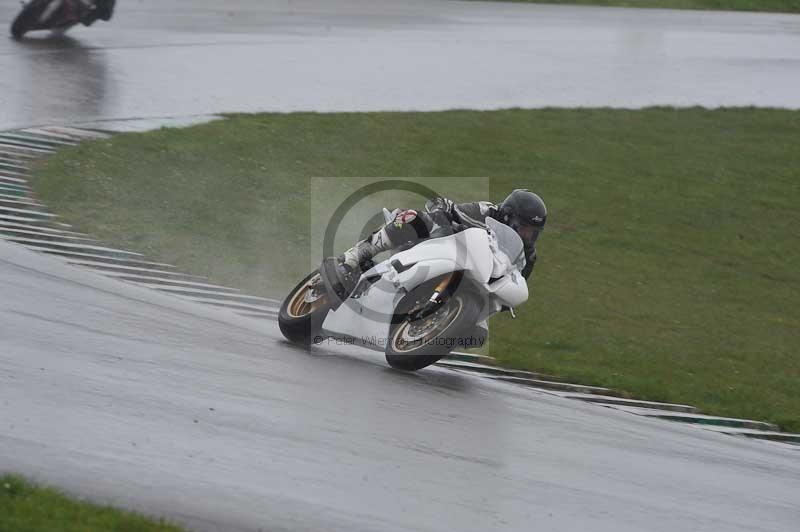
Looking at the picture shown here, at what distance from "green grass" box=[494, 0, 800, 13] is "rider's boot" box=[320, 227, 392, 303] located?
25929 millimetres

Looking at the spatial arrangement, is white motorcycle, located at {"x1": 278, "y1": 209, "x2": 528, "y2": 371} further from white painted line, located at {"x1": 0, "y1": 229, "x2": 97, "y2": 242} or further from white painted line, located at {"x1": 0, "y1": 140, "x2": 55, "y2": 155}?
white painted line, located at {"x1": 0, "y1": 140, "x2": 55, "y2": 155}

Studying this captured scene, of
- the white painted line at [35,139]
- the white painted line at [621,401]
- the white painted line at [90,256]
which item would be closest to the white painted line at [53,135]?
the white painted line at [35,139]

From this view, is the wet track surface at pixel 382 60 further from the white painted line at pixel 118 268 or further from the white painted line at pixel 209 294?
the white painted line at pixel 209 294

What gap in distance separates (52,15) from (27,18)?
0.46m

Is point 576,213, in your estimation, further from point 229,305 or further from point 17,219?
point 17,219

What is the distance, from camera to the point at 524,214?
9.45m

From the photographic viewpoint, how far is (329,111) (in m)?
19.0

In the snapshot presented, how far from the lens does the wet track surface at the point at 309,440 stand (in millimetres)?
6184

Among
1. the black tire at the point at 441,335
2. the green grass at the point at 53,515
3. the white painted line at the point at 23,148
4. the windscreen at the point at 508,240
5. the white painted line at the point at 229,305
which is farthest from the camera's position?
the white painted line at the point at 23,148

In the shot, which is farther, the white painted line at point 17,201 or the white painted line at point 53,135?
the white painted line at point 53,135

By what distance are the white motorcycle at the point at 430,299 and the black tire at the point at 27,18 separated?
43.8 ft

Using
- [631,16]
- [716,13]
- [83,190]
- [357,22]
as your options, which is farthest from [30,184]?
[716,13]

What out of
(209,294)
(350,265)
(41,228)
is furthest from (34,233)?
(350,265)

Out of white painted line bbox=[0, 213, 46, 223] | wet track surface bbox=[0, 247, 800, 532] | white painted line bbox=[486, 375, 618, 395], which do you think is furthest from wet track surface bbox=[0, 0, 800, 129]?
white painted line bbox=[486, 375, 618, 395]
